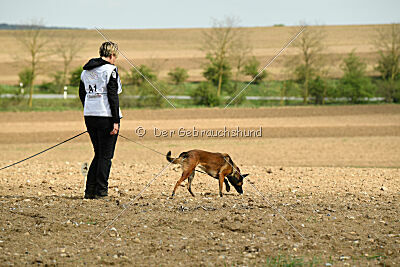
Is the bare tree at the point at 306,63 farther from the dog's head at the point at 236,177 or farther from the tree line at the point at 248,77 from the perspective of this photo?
the dog's head at the point at 236,177

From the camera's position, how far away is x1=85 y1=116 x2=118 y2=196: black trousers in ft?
25.8

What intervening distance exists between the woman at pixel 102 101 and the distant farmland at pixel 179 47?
34385mm

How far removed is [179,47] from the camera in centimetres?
7094

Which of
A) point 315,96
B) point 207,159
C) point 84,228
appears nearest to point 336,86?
point 315,96

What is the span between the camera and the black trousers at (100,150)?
7.86 metres

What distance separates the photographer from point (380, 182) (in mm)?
11195

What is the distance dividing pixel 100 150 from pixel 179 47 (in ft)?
210

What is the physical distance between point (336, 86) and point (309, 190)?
2901 centimetres

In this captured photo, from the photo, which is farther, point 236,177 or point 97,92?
point 236,177

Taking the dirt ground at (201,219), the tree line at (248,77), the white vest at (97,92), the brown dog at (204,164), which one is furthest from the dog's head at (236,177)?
the tree line at (248,77)

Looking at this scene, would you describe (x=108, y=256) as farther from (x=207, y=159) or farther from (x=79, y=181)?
(x=79, y=181)

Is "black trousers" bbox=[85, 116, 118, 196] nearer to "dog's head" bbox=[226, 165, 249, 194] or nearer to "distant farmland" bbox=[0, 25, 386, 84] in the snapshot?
"dog's head" bbox=[226, 165, 249, 194]

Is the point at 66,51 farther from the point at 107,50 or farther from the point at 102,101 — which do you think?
the point at 102,101

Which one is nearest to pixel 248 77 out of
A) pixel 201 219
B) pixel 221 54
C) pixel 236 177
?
pixel 221 54
